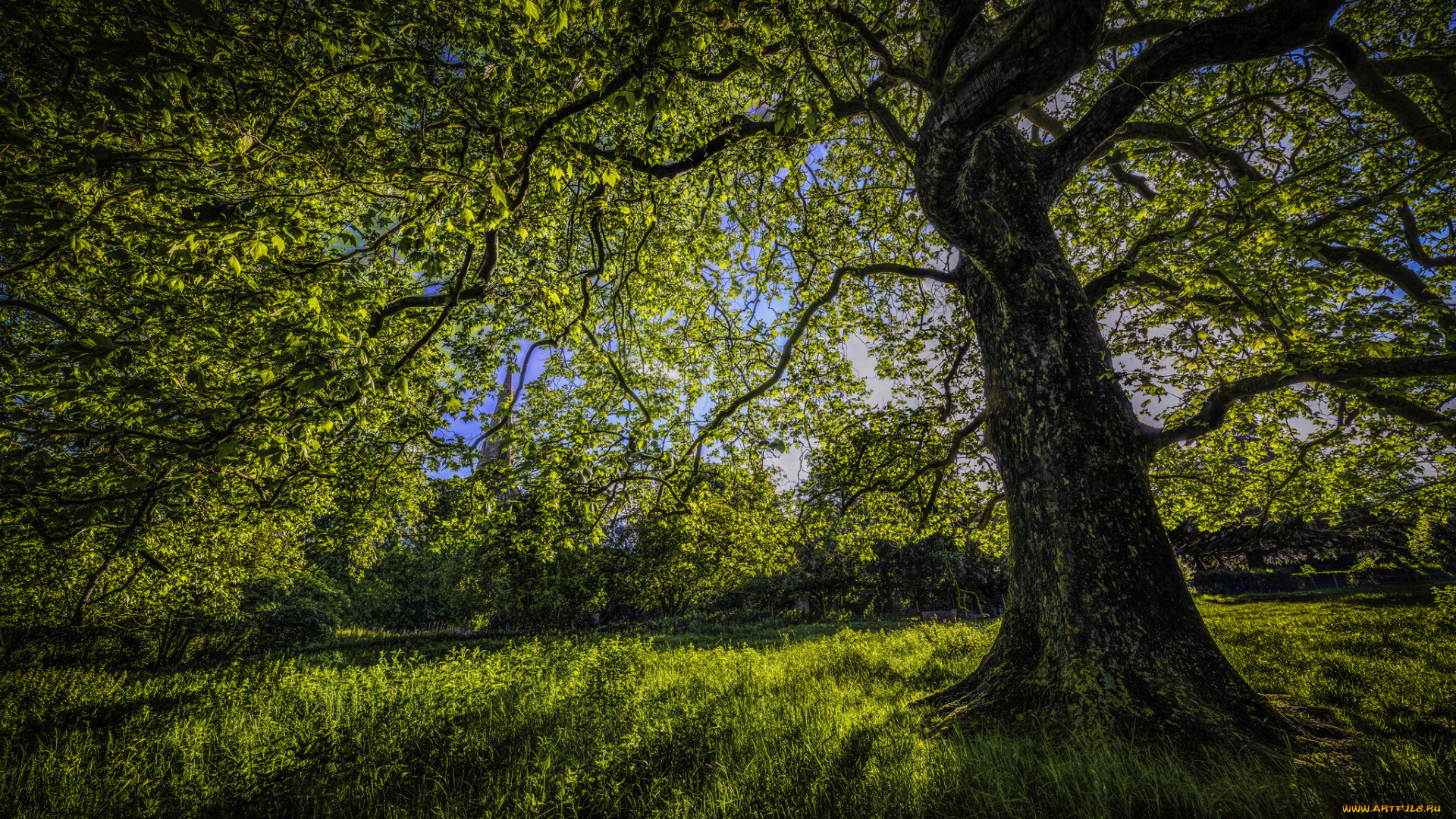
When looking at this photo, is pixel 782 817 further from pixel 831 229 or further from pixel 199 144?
pixel 831 229

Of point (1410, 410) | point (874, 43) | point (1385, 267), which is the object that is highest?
point (874, 43)

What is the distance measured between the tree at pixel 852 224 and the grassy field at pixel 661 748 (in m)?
1.14

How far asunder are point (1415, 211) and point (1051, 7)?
319 inches

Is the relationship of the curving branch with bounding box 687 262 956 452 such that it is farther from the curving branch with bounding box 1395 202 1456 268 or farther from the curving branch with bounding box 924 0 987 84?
the curving branch with bounding box 1395 202 1456 268

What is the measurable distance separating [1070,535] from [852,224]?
5.78 m

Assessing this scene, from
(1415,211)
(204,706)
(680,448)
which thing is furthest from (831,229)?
Result: (204,706)

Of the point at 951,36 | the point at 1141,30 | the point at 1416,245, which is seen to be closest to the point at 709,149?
the point at 951,36

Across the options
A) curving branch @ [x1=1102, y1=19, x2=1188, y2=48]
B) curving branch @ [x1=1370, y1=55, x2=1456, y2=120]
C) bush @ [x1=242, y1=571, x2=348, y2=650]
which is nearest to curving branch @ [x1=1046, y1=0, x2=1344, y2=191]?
curving branch @ [x1=1102, y1=19, x2=1188, y2=48]

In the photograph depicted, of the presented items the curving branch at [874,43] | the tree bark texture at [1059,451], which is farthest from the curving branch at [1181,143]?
the curving branch at [874,43]

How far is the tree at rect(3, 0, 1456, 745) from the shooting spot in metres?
3.23

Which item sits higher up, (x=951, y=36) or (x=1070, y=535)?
(x=951, y=36)

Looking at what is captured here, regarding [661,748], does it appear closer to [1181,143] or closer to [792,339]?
[792,339]

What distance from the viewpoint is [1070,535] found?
412 cm

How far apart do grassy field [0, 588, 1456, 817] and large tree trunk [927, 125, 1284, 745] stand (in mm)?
489
